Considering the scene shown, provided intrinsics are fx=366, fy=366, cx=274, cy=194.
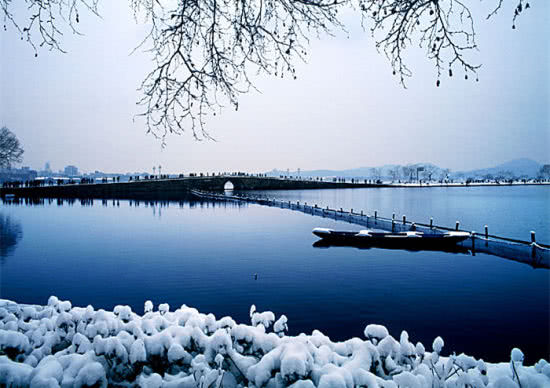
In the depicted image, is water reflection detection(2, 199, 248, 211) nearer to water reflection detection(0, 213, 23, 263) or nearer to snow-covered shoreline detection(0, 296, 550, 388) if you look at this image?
water reflection detection(0, 213, 23, 263)

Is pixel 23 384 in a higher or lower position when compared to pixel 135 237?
higher

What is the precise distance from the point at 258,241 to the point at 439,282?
12.3m

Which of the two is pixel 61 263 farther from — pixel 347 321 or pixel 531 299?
pixel 531 299

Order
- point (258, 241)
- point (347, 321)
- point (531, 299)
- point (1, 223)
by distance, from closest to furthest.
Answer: point (347, 321), point (531, 299), point (258, 241), point (1, 223)

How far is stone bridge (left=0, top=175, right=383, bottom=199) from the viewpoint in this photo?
70.9 meters

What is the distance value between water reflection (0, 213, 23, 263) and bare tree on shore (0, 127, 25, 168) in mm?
28735

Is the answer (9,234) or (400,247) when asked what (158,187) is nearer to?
(9,234)

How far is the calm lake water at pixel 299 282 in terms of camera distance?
10602 millimetres

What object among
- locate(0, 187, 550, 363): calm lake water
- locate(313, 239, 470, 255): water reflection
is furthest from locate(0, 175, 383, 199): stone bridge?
locate(313, 239, 470, 255): water reflection

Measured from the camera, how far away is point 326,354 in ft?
13.0

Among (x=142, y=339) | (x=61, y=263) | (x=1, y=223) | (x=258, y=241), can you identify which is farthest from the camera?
(x=1, y=223)

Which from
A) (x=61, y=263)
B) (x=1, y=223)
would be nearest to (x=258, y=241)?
(x=61, y=263)

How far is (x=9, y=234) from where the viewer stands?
27672 mm

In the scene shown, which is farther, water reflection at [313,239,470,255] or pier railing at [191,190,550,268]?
water reflection at [313,239,470,255]
